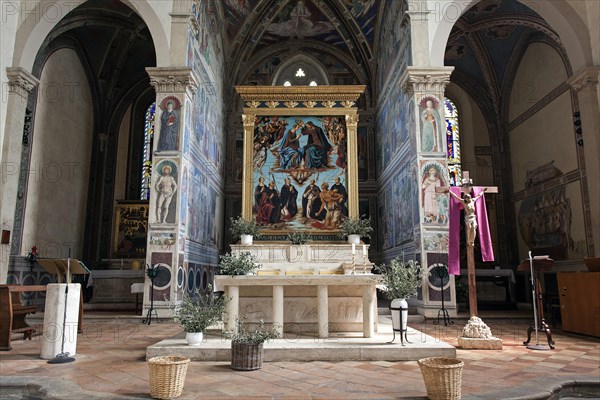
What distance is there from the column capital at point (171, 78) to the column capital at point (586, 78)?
946 cm

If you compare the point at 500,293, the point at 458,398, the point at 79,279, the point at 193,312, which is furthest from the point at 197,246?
the point at 458,398

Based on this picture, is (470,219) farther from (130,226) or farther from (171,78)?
(130,226)

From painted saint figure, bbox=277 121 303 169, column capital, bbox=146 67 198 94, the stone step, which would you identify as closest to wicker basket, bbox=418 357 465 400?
the stone step

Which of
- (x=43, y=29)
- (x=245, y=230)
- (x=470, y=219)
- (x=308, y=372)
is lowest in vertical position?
(x=308, y=372)

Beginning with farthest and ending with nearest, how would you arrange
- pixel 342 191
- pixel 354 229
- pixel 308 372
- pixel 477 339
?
1. pixel 342 191
2. pixel 354 229
3. pixel 477 339
4. pixel 308 372

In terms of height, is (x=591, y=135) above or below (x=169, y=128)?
below

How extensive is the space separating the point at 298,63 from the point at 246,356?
15340 millimetres

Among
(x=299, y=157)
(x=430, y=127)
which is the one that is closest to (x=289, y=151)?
(x=299, y=157)

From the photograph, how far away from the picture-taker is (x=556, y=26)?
1163 centimetres

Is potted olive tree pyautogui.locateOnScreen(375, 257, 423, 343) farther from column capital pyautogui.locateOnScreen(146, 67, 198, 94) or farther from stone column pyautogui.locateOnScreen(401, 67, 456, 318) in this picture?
column capital pyautogui.locateOnScreen(146, 67, 198, 94)

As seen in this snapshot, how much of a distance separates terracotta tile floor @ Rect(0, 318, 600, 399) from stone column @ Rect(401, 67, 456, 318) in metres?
3.11

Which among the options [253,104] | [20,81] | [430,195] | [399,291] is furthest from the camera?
[253,104]

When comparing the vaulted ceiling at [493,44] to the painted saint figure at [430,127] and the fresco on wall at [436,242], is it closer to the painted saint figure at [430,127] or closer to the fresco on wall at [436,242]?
the painted saint figure at [430,127]

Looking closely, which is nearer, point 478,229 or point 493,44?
point 478,229
